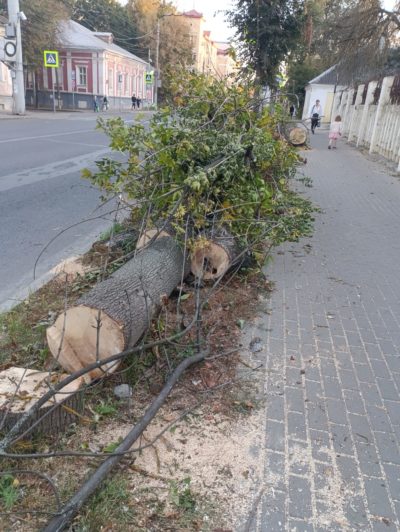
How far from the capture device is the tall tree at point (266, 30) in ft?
41.2

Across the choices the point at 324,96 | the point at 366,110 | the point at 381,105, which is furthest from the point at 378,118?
the point at 324,96

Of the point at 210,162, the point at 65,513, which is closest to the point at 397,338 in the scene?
the point at 210,162

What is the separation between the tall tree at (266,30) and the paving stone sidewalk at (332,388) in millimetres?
8581

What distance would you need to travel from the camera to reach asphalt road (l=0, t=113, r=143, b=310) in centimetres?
502

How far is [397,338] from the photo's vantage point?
3.98 m

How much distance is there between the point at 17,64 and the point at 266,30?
1735cm

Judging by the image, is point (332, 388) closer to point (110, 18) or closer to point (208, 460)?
point (208, 460)

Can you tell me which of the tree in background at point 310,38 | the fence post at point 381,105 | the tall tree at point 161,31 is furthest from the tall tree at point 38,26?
the fence post at point 381,105

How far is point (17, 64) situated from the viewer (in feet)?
80.9

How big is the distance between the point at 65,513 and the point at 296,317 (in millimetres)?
2742

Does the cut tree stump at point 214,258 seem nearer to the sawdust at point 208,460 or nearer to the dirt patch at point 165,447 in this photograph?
the dirt patch at point 165,447

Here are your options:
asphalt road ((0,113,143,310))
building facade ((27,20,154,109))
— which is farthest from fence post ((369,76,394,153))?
building facade ((27,20,154,109))

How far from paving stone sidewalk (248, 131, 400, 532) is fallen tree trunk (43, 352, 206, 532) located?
2.19ft

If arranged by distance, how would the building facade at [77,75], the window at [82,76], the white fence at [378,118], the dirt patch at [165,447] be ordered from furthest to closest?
1. the window at [82,76]
2. the building facade at [77,75]
3. the white fence at [378,118]
4. the dirt patch at [165,447]
